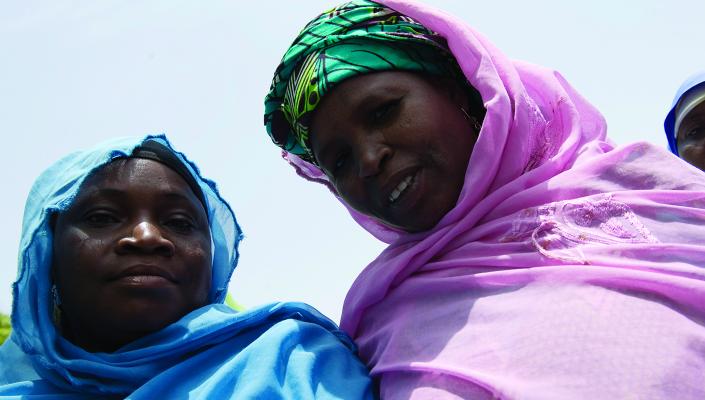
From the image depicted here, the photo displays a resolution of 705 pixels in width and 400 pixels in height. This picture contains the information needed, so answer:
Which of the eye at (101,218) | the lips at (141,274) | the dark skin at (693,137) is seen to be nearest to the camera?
the lips at (141,274)

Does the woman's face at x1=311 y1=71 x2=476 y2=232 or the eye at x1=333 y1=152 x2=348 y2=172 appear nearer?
the woman's face at x1=311 y1=71 x2=476 y2=232

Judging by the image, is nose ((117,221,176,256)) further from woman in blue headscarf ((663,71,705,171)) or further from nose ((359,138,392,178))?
woman in blue headscarf ((663,71,705,171))

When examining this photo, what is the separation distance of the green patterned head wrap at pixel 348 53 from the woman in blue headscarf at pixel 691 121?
2.34 metres

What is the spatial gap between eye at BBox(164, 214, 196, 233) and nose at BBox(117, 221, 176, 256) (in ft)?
0.41

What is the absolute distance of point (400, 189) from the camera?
8.13ft

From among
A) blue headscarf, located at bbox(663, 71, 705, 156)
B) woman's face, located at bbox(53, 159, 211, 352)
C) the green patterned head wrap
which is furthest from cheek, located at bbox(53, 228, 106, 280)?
blue headscarf, located at bbox(663, 71, 705, 156)

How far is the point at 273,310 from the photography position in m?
2.72

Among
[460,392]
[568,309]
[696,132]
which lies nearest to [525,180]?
[568,309]

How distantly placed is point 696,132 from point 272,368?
3.25 m

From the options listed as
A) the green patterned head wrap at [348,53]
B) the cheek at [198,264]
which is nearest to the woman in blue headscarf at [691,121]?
the green patterned head wrap at [348,53]

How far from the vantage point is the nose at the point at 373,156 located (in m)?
2.45

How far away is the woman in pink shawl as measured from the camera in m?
2.03

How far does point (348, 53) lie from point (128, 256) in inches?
41.0

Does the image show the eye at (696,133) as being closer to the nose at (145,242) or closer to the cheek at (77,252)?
the nose at (145,242)
